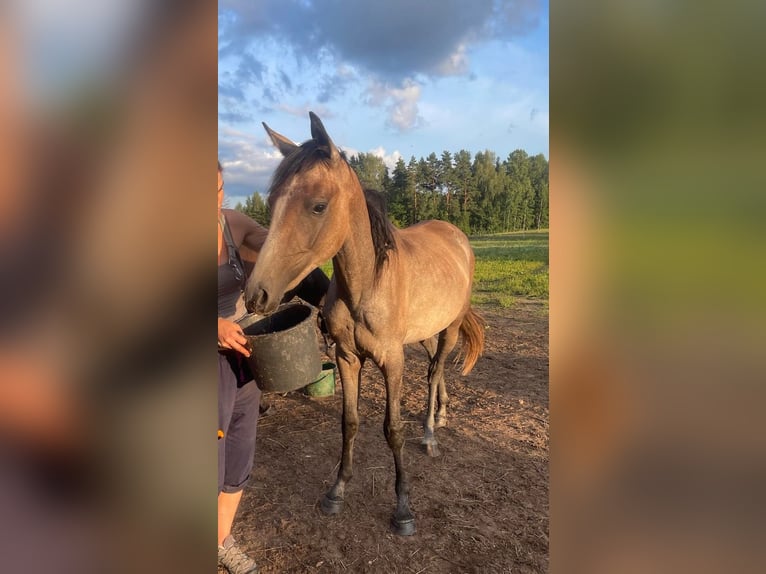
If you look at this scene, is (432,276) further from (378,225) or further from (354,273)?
(354,273)

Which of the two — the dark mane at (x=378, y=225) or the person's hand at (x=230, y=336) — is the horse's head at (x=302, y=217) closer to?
the person's hand at (x=230, y=336)

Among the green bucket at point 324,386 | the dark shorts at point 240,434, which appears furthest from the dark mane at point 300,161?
the green bucket at point 324,386

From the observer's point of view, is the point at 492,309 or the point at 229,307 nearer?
the point at 229,307

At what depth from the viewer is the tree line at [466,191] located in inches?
834

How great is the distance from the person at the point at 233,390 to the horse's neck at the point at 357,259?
44 cm

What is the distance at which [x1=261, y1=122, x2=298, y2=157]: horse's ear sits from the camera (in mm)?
2287

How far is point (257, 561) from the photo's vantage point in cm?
234

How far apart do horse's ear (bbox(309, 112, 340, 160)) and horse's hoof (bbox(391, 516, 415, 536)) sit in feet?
6.89
